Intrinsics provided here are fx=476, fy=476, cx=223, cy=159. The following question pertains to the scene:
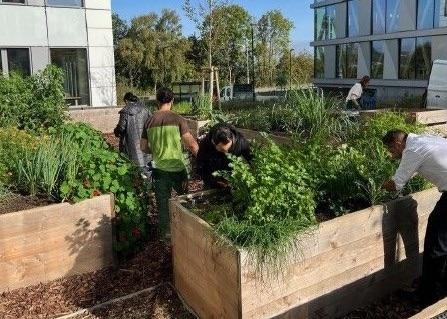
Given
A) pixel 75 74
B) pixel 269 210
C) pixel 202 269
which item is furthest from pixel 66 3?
pixel 269 210

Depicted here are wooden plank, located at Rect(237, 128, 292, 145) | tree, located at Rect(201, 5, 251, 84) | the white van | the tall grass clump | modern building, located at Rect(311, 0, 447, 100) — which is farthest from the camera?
tree, located at Rect(201, 5, 251, 84)

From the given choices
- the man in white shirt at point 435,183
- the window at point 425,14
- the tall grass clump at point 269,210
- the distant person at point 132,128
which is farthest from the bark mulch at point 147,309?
the window at point 425,14

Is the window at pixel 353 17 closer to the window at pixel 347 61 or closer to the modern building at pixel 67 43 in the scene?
the window at pixel 347 61

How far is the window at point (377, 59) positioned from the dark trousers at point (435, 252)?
79.9ft

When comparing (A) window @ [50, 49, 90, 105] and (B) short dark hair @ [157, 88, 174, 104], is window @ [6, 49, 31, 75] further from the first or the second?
(B) short dark hair @ [157, 88, 174, 104]

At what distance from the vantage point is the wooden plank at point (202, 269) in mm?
3305

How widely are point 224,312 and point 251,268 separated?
45 centimetres

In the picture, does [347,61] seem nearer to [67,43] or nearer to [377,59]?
[377,59]

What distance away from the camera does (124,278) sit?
4664mm

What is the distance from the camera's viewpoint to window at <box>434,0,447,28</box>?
2198 centimetres

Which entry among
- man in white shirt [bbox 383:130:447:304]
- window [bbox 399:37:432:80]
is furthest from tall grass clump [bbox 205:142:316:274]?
window [bbox 399:37:432:80]

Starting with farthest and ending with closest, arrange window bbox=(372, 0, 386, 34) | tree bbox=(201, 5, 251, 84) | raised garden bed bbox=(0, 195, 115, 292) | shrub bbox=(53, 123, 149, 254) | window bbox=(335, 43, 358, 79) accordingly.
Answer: tree bbox=(201, 5, 251, 84), window bbox=(335, 43, 358, 79), window bbox=(372, 0, 386, 34), shrub bbox=(53, 123, 149, 254), raised garden bed bbox=(0, 195, 115, 292)

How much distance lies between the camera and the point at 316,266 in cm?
359

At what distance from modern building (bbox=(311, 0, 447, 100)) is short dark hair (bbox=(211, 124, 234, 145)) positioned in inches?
829
